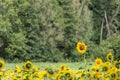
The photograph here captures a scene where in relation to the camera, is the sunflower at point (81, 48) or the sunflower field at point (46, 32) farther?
the sunflower field at point (46, 32)

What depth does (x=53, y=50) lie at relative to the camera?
25812mm

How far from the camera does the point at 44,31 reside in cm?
2562

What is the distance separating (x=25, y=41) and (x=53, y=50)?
1.82m

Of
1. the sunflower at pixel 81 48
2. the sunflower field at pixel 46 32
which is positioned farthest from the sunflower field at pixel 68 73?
the sunflower field at pixel 46 32

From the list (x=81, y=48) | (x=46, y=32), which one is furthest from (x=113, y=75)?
(x=46, y=32)

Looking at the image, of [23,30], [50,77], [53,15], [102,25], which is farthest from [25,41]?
[50,77]

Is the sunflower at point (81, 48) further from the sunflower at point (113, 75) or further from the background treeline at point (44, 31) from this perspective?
the background treeline at point (44, 31)

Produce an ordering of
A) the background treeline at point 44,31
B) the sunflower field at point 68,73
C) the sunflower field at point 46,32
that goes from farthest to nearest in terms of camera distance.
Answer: the background treeline at point 44,31 → the sunflower field at point 46,32 → the sunflower field at point 68,73

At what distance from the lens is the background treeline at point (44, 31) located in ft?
81.0

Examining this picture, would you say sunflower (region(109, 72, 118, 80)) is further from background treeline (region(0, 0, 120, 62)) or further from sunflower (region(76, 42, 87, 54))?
background treeline (region(0, 0, 120, 62))

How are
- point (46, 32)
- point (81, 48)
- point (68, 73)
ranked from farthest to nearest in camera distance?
point (46, 32) < point (81, 48) < point (68, 73)

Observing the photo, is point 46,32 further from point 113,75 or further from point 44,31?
point 113,75

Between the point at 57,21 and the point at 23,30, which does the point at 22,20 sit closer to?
the point at 23,30

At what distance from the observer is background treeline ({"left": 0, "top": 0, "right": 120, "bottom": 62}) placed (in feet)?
81.0
